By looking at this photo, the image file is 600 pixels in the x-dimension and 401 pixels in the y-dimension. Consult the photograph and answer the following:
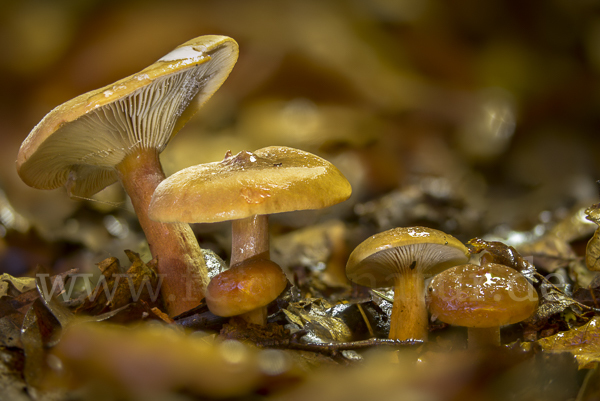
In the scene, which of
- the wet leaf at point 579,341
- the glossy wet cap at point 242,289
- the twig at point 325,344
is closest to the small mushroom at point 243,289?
the glossy wet cap at point 242,289

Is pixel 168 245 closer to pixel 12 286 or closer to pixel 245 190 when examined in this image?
pixel 12 286

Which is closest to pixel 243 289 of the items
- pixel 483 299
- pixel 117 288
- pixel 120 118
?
pixel 117 288

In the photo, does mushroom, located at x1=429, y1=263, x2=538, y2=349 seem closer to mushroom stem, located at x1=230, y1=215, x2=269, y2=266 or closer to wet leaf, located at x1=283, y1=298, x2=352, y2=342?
wet leaf, located at x1=283, y1=298, x2=352, y2=342

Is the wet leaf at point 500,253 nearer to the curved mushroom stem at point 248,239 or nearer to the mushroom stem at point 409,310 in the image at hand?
the mushroom stem at point 409,310

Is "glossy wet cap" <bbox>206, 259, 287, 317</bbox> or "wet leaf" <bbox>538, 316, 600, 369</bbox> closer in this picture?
"wet leaf" <bbox>538, 316, 600, 369</bbox>

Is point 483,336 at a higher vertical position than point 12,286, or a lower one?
lower

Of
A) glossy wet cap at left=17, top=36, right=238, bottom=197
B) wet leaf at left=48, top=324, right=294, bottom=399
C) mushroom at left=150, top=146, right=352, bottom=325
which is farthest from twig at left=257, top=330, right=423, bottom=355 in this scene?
glossy wet cap at left=17, top=36, right=238, bottom=197

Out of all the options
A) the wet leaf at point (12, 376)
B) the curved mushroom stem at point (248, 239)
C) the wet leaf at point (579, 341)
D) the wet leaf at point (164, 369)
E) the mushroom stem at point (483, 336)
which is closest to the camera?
the wet leaf at point (164, 369)
